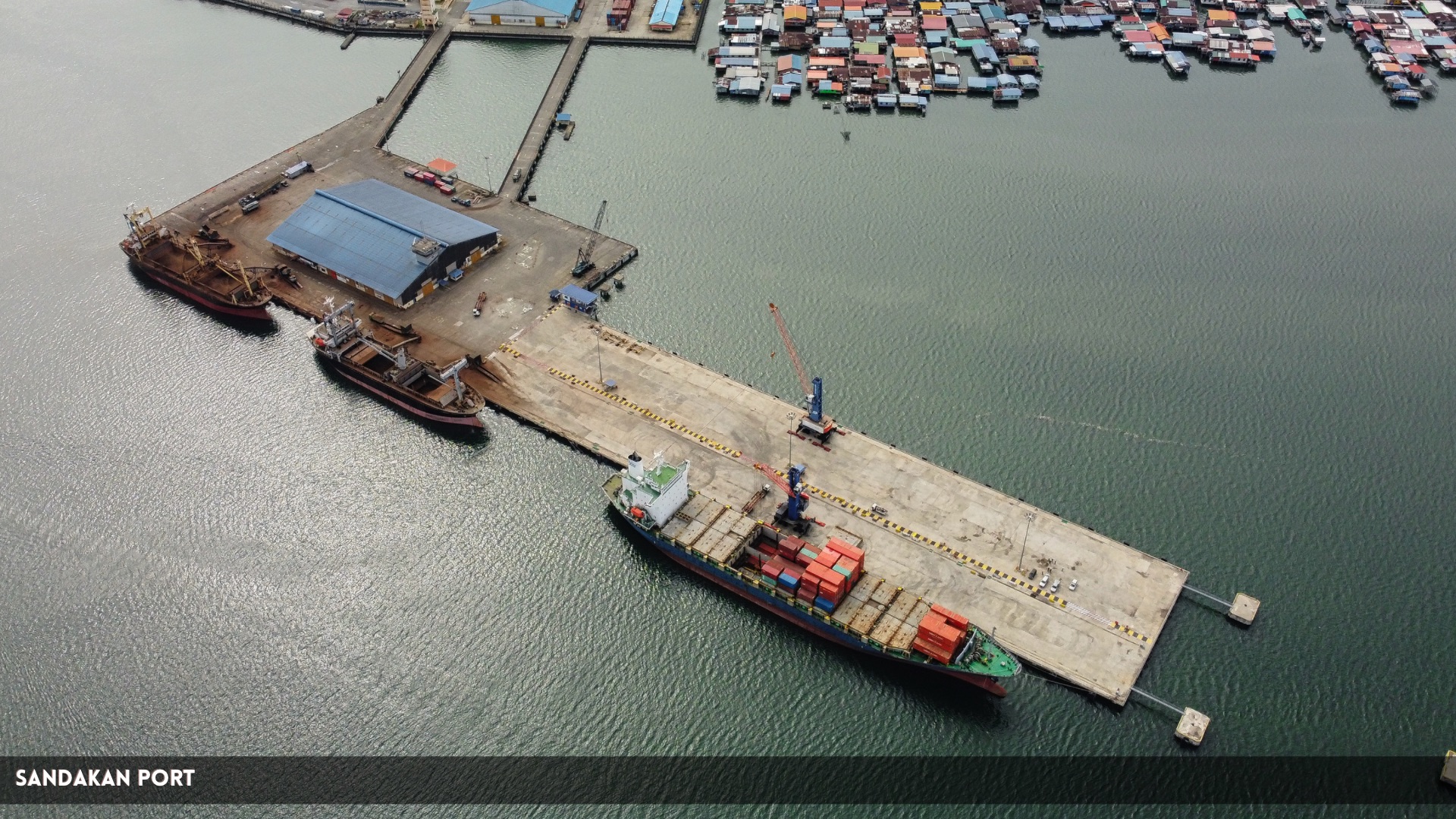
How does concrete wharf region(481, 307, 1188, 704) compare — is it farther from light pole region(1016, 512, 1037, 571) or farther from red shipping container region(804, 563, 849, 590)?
red shipping container region(804, 563, 849, 590)

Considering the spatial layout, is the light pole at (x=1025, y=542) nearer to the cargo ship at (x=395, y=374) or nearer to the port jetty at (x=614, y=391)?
the port jetty at (x=614, y=391)

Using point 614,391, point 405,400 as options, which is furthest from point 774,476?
point 405,400

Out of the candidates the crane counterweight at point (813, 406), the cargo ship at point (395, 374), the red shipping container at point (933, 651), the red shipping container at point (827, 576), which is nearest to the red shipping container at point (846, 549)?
the red shipping container at point (827, 576)

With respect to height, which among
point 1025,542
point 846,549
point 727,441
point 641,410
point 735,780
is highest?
point 641,410

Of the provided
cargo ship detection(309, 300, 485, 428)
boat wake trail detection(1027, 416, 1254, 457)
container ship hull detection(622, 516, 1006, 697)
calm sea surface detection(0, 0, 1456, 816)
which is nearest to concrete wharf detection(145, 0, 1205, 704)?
cargo ship detection(309, 300, 485, 428)

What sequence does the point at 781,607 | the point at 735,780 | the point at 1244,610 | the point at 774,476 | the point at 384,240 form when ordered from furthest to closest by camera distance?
1. the point at 384,240
2. the point at 774,476
3. the point at 781,607
4. the point at 1244,610
5. the point at 735,780

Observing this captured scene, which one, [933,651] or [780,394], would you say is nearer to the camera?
[933,651]

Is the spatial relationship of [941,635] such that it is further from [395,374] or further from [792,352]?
[395,374]

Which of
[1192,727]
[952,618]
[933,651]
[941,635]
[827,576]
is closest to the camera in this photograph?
[1192,727]
